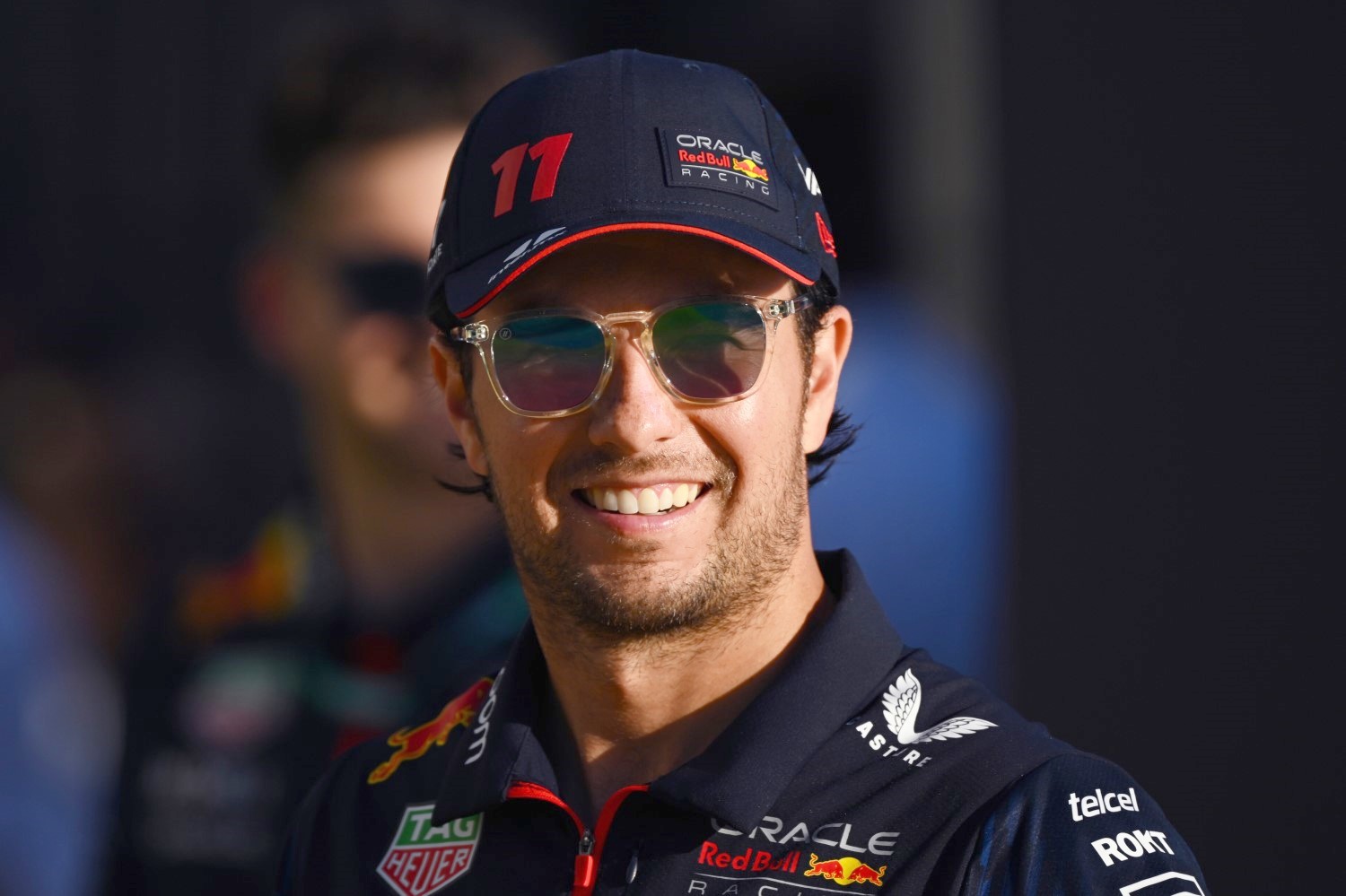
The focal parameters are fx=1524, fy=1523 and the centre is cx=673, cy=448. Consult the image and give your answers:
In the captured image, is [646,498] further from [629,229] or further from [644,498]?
[629,229]

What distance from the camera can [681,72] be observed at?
192cm

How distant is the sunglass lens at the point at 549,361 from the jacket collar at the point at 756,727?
Result: 38 cm

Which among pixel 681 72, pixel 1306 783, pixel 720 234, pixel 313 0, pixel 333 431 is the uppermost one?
pixel 313 0

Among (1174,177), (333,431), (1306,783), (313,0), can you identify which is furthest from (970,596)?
(313,0)

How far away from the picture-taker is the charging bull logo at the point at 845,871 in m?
1.56

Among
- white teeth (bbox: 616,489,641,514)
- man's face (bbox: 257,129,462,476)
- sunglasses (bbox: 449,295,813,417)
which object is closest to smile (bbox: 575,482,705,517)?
white teeth (bbox: 616,489,641,514)

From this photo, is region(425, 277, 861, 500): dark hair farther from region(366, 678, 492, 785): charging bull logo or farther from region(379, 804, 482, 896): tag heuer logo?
region(379, 804, 482, 896): tag heuer logo

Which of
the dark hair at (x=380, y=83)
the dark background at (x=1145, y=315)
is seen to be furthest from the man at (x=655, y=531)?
the dark background at (x=1145, y=315)

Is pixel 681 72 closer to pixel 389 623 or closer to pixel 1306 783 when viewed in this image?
pixel 389 623

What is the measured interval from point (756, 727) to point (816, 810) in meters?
0.12

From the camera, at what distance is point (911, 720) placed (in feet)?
5.65

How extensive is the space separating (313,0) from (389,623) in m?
2.48

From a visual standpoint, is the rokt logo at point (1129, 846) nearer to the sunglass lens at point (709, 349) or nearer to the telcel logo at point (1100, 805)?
the telcel logo at point (1100, 805)

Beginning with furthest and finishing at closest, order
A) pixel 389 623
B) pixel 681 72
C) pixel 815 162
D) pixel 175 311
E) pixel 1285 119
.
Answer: pixel 175 311
pixel 815 162
pixel 1285 119
pixel 389 623
pixel 681 72
